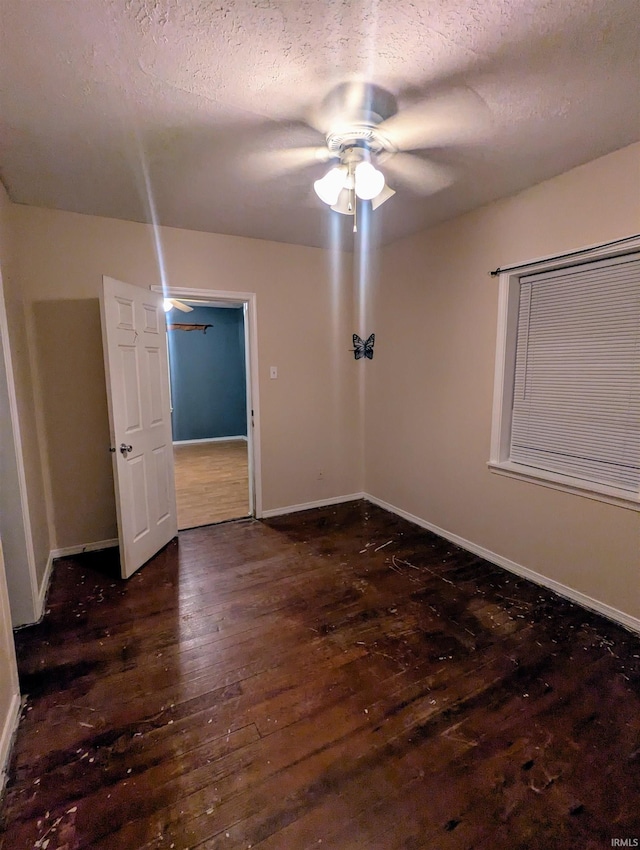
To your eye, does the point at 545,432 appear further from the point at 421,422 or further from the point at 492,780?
the point at 492,780

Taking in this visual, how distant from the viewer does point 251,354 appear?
3.60 m

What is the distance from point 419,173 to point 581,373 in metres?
1.54

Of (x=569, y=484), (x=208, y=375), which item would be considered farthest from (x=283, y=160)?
(x=208, y=375)

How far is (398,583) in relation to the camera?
267 centimetres

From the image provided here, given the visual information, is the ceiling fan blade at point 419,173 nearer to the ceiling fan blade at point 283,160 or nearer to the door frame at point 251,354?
the ceiling fan blade at point 283,160

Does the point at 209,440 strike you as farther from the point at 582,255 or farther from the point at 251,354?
the point at 582,255

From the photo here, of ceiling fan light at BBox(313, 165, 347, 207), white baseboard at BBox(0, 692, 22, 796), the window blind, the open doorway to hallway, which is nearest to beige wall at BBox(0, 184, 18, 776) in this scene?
white baseboard at BBox(0, 692, 22, 796)

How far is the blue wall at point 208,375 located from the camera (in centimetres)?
717

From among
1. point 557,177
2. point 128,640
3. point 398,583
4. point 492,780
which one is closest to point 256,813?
point 492,780

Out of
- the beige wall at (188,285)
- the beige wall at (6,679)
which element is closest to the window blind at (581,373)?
the beige wall at (188,285)

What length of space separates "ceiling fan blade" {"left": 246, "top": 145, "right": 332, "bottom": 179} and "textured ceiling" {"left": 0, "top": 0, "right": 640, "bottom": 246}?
14mm

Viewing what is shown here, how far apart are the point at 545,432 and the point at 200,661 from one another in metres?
2.50

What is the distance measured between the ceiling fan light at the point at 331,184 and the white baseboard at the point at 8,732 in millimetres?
2648

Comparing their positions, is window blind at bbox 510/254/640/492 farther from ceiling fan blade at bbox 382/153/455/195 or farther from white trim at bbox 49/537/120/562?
white trim at bbox 49/537/120/562
